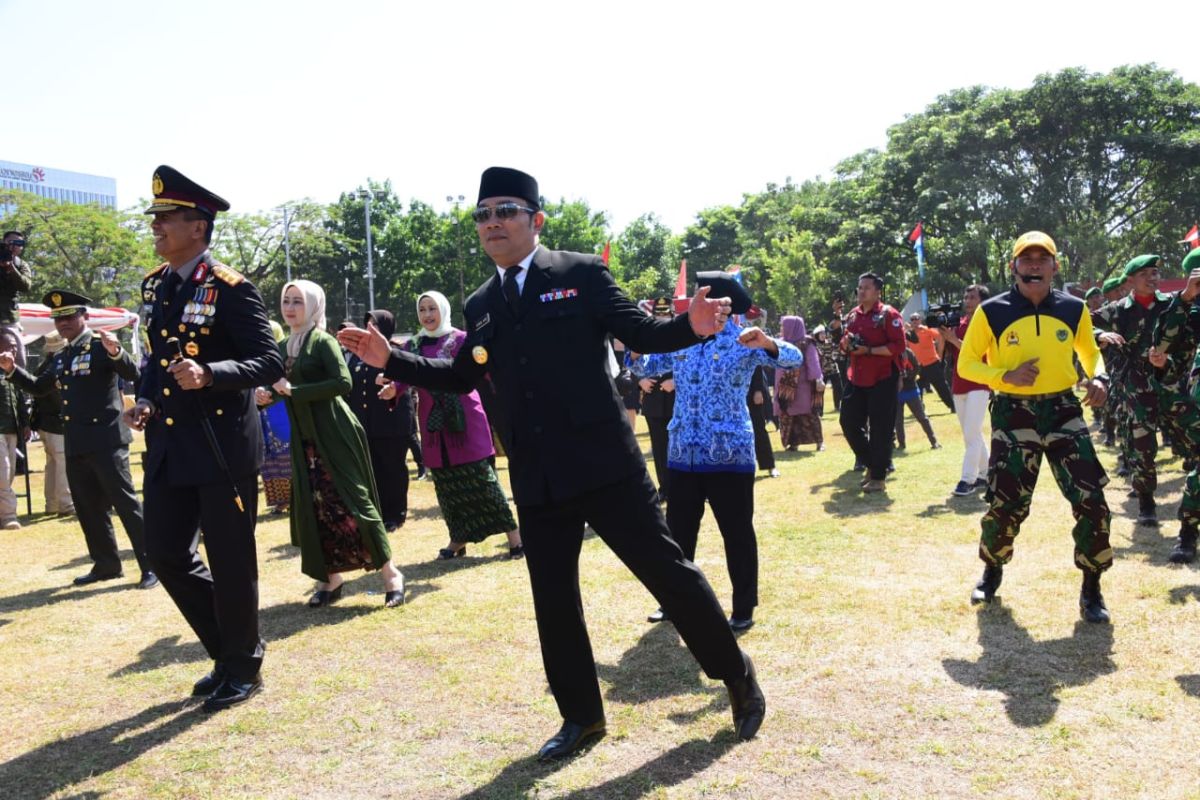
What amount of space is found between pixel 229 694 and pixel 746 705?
2.55 metres

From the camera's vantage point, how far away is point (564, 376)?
12.0 feet

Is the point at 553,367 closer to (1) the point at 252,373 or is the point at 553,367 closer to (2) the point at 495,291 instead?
(2) the point at 495,291

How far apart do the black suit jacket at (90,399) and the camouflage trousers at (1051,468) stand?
629 centimetres

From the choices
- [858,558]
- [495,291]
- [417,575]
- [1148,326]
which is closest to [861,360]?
[1148,326]

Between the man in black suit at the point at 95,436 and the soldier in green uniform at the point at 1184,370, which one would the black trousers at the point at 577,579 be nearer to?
the soldier in green uniform at the point at 1184,370

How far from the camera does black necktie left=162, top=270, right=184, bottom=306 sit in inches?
184

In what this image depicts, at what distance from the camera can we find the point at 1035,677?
4512mm

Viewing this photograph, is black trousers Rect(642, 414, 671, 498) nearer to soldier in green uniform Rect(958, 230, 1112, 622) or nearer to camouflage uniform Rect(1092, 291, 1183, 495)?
camouflage uniform Rect(1092, 291, 1183, 495)

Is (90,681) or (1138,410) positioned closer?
(90,681)

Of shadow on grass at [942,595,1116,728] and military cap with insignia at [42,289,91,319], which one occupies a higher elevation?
military cap with insignia at [42,289,91,319]

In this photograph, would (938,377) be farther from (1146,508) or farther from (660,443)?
(1146,508)

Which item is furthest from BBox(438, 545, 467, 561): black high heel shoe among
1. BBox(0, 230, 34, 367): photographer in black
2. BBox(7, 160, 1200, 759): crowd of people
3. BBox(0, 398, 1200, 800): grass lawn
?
BBox(0, 230, 34, 367): photographer in black

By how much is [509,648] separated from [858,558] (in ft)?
9.97

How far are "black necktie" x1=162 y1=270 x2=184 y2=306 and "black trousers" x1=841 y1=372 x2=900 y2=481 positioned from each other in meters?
7.37
